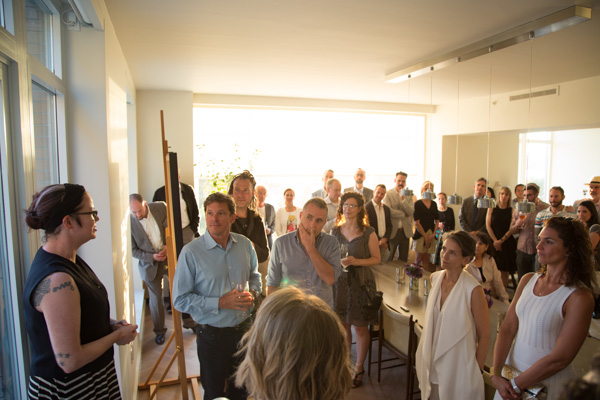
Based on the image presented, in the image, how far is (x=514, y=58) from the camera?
16.6 ft

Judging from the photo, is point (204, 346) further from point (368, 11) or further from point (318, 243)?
point (368, 11)

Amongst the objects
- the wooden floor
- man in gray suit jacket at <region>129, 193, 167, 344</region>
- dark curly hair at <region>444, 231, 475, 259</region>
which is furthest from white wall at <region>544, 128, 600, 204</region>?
man in gray suit jacket at <region>129, 193, 167, 344</region>

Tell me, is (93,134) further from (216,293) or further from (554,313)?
(554,313)

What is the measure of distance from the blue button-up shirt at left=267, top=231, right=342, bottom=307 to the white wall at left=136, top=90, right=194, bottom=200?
4.84m

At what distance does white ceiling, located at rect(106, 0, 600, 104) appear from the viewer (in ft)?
10.8

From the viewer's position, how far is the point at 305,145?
8922 millimetres

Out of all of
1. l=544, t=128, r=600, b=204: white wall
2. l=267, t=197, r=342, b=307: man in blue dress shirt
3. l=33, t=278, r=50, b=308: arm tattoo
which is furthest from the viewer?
l=544, t=128, r=600, b=204: white wall

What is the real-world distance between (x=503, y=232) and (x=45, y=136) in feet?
20.4

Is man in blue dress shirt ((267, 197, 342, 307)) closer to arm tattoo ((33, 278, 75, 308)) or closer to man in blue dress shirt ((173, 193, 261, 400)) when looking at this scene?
man in blue dress shirt ((173, 193, 261, 400))

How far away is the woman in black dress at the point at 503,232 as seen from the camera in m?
6.32

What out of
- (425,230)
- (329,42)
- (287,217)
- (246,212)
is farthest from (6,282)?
(425,230)

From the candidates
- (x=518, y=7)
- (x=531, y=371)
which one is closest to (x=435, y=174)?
(x=518, y=7)

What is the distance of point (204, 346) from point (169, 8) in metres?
2.63

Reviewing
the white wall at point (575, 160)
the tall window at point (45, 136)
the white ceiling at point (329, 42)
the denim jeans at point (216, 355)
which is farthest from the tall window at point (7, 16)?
the white wall at point (575, 160)
